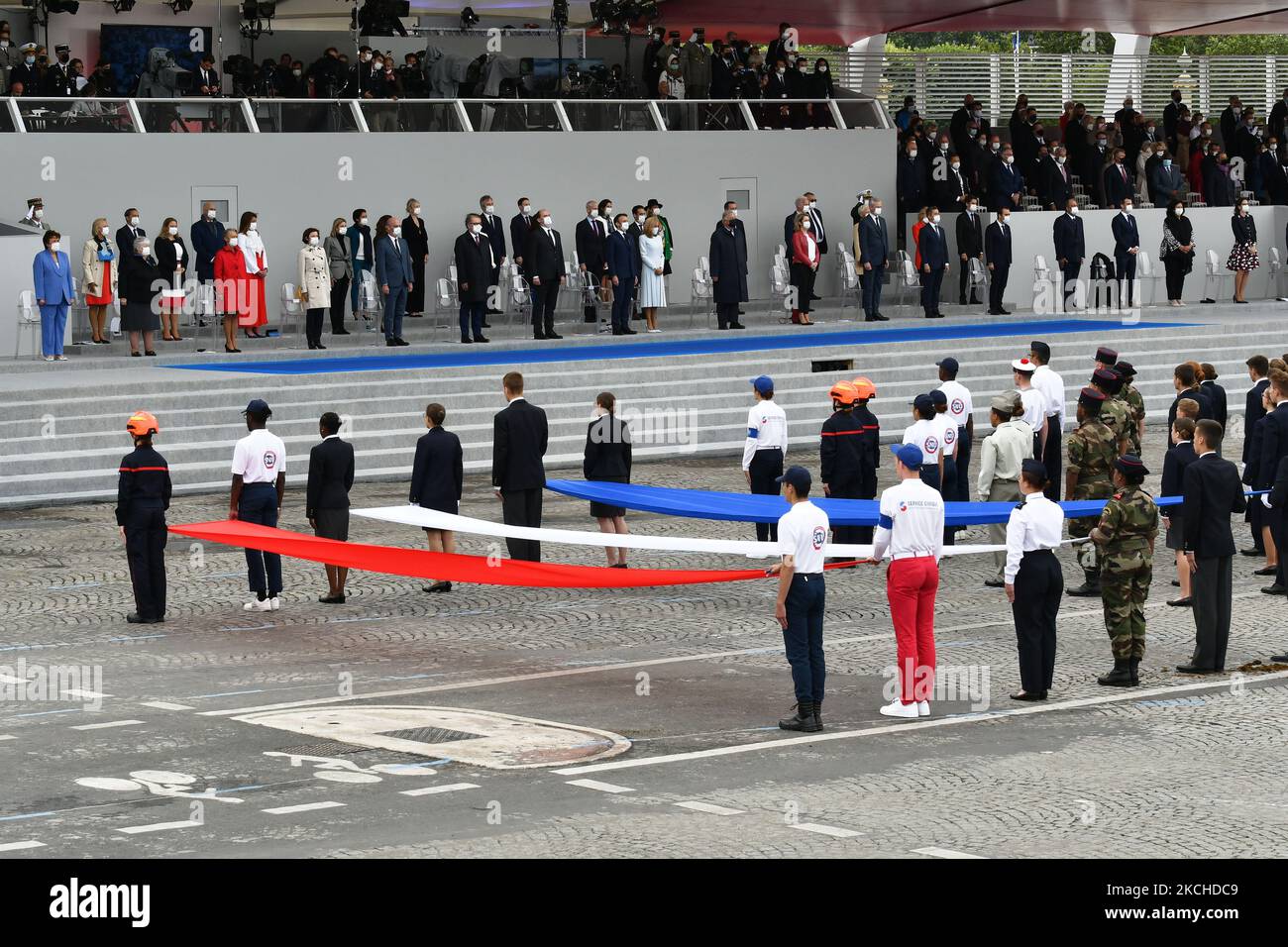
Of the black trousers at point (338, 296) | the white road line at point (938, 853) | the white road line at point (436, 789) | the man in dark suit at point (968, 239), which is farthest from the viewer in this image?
the man in dark suit at point (968, 239)

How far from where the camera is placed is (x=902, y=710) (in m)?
13.0

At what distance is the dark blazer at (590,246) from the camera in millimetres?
33250

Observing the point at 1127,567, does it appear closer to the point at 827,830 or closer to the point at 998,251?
the point at 827,830

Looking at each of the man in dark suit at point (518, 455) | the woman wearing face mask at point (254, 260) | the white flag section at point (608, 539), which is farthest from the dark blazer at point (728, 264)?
the white flag section at point (608, 539)

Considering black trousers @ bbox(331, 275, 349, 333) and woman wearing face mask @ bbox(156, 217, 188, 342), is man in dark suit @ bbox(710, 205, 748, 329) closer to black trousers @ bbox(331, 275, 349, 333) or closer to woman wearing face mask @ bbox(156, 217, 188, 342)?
black trousers @ bbox(331, 275, 349, 333)

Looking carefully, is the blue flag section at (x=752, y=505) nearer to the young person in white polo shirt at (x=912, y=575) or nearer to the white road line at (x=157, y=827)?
the young person in white polo shirt at (x=912, y=575)

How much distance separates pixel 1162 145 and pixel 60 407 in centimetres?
2425

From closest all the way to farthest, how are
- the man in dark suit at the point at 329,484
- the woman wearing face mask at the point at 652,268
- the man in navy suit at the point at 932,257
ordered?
the man in dark suit at the point at 329,484
the woman wearing face mask at the point at 652,268
the man in navy suit at the point at 932,257

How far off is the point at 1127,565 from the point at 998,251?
22.6m

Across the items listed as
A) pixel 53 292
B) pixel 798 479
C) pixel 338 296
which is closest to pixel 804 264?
pixel 338 296

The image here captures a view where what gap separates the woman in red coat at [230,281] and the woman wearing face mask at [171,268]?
22.7 inches

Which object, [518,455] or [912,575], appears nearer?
[912,575]

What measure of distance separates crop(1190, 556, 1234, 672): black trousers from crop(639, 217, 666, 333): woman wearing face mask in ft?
62.4
